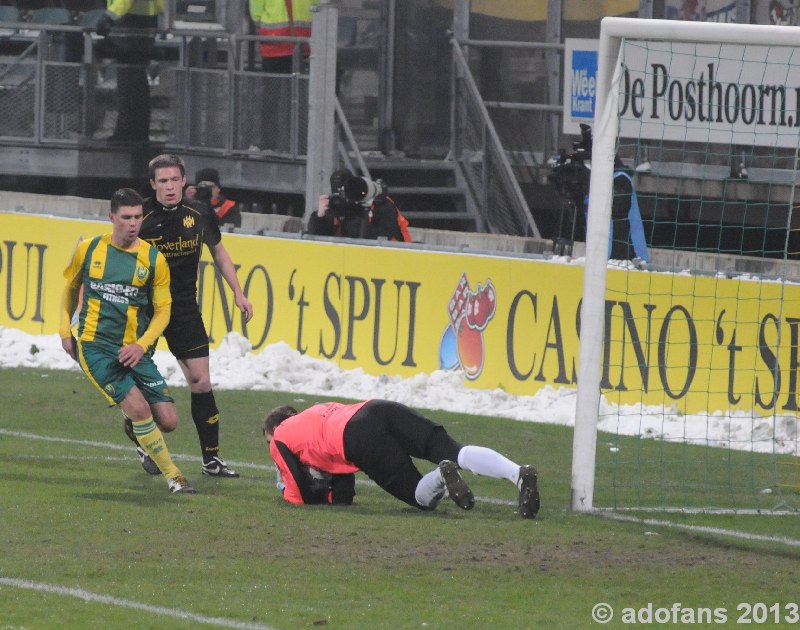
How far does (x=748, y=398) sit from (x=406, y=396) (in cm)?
285

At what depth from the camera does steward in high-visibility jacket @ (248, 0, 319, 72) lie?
20.1 meters

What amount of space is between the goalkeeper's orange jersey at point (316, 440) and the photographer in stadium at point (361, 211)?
22.5 ft

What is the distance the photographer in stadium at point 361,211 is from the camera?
1594cm

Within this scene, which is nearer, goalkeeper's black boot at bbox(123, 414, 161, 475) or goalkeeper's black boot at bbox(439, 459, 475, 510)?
goalkeeper's black boot at bbox(439, 459, 475, 510)

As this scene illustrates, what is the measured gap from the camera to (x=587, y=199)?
49.9ft

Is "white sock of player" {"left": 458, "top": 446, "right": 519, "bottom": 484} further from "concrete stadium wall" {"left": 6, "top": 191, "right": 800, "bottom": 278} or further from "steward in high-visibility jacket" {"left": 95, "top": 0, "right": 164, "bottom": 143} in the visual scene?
"steward in high-visibility jacket" {"left": 95, "top": 0, "right": 164, "bottom": 143}

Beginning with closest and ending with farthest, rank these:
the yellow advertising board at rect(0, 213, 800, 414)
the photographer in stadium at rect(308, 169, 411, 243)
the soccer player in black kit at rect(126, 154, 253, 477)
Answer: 1. the soccer player in black kit at rect(126, 154, 253, 477)
2. the yellow advertising board at rect(0, 213, 800, 414)
3. the photographer in stadium at rect(308, 169, 411, 243)

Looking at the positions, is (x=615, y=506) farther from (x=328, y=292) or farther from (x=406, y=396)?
(x=328, y=292)

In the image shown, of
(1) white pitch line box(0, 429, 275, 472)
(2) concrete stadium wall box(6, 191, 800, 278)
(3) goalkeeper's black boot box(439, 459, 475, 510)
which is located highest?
(2) concrete stadium wall box(6, 191, 800, 278)

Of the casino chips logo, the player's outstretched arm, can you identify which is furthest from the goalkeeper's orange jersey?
the casino chips logo

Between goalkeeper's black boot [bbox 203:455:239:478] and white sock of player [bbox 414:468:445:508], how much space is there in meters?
1.67

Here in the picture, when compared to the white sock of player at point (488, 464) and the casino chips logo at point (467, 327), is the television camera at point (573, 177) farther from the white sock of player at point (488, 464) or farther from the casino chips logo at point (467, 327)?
the white sock of player at point (488, 464)

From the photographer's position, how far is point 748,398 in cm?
1229

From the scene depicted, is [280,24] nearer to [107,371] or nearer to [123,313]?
[123,313]
